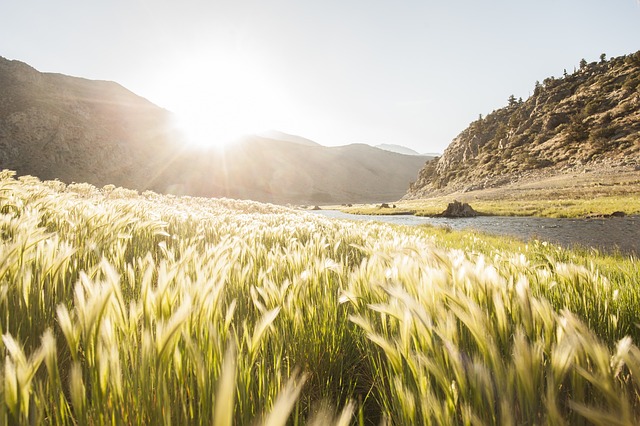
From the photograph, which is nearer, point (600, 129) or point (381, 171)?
point (600, 129)

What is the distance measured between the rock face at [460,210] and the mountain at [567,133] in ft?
77.0

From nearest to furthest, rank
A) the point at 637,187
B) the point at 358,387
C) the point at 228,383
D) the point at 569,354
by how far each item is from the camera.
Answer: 1. the point at 228,383
2. the point at 569,354
3. the point at 358,387
4. the point at 637,187

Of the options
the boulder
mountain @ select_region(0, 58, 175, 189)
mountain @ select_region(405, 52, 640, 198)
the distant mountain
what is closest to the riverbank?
the boulder

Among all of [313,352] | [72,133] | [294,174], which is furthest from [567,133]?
[72,133]

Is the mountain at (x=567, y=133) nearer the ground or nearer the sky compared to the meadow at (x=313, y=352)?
nearer the sky

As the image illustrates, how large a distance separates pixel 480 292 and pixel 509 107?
11498 centimetres

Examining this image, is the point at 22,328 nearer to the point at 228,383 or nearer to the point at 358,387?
the point at 228,383

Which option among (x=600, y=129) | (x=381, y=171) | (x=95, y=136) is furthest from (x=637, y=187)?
(x=381, y=171)

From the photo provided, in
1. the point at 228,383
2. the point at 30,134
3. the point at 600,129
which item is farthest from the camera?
the point at 30,134

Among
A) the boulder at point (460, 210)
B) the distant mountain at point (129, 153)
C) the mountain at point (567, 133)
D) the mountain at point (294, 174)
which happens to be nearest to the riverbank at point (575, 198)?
the boulder at point (460, 210)

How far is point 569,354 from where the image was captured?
30.9 inches

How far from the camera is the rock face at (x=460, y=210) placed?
30422mm

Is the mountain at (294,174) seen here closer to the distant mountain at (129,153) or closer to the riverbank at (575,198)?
the distant mountain at (129,153)

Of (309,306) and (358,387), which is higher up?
(309,306)
